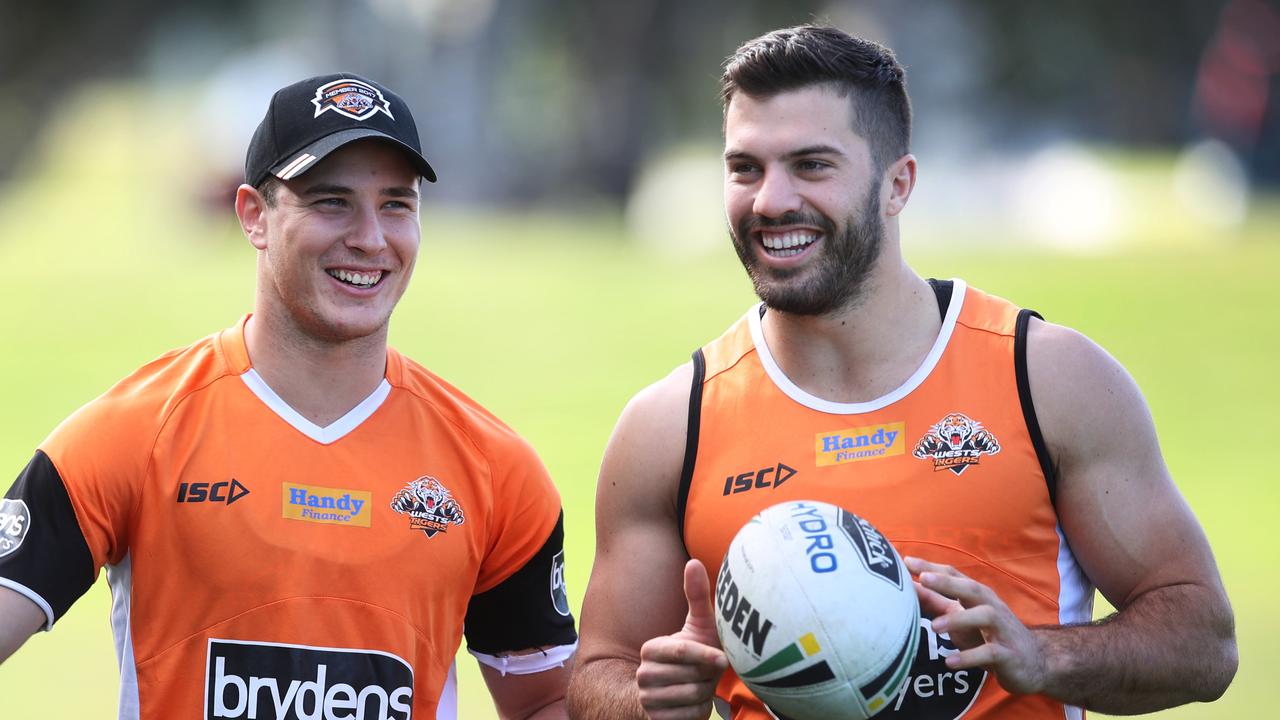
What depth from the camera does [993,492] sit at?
4.40m

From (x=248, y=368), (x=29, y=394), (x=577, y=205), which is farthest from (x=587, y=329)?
(x=248, y=368)

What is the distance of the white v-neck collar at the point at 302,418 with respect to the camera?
4.55 meters

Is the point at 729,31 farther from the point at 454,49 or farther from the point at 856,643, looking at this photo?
the point at 856,643

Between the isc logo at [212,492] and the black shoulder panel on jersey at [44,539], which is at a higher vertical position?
the isc logo at [212,492]

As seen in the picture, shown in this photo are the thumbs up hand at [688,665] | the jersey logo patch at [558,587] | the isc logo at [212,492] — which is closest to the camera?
the thumbs up hand at [688,665]

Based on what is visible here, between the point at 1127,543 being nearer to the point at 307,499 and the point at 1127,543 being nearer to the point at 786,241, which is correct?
the point at 786,241

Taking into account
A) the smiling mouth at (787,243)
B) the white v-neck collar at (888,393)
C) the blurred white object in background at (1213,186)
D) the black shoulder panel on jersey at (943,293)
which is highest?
the blurred white object in background at (1213,186)

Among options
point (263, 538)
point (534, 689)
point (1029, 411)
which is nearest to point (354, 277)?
point (263, 538)

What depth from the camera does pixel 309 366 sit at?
459 cm

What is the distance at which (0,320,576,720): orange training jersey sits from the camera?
14.0 ft

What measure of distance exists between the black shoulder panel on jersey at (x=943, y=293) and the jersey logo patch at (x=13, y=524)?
2.55 meters

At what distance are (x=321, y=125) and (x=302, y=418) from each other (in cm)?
82

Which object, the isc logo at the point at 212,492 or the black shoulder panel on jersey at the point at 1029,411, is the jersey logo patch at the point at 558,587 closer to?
the isc logo at the point at 212,492

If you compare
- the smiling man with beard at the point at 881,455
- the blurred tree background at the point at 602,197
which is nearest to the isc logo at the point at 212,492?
the smiling man with beard at the point at 881,455
